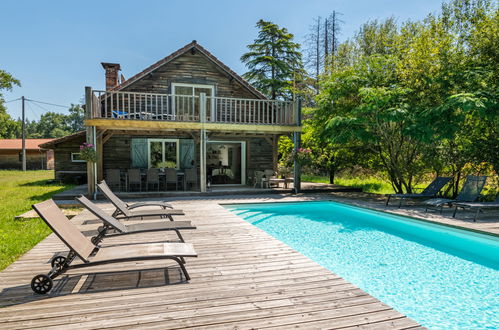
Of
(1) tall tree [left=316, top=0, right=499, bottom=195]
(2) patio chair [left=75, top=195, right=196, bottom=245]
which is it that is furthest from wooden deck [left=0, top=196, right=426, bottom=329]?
(1) tall tree [left=316, top=0, right=499, bottom=195]

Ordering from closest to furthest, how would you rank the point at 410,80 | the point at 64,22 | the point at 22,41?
the point at 410,80
the point at 64,22
the point at 22,41

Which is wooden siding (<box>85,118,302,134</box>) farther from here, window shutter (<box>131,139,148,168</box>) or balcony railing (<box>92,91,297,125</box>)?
window shutter (<box>131,139,148,168</box>)

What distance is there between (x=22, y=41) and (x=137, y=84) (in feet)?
59.8

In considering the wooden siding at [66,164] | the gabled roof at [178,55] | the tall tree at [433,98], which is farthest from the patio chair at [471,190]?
the wooden siding at [66,164]

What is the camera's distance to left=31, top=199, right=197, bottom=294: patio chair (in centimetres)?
297

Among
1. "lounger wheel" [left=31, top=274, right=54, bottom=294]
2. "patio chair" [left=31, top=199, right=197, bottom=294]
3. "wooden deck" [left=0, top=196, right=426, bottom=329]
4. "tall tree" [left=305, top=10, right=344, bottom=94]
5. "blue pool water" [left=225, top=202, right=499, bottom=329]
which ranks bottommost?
"blue pool water" [left=225, top=202, right=499, bottom=329]

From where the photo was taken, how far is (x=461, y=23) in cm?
1031

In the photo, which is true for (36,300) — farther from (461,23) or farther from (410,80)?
(461,23)

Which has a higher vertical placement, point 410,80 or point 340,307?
point 410,80

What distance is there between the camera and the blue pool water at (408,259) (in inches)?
140

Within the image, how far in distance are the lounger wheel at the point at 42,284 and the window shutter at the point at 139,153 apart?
34.2ft

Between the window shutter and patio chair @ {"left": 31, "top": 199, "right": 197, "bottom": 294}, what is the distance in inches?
388

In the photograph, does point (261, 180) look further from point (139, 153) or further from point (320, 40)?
point (320, 40)

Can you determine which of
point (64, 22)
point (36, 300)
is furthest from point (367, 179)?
point (64, 22)
